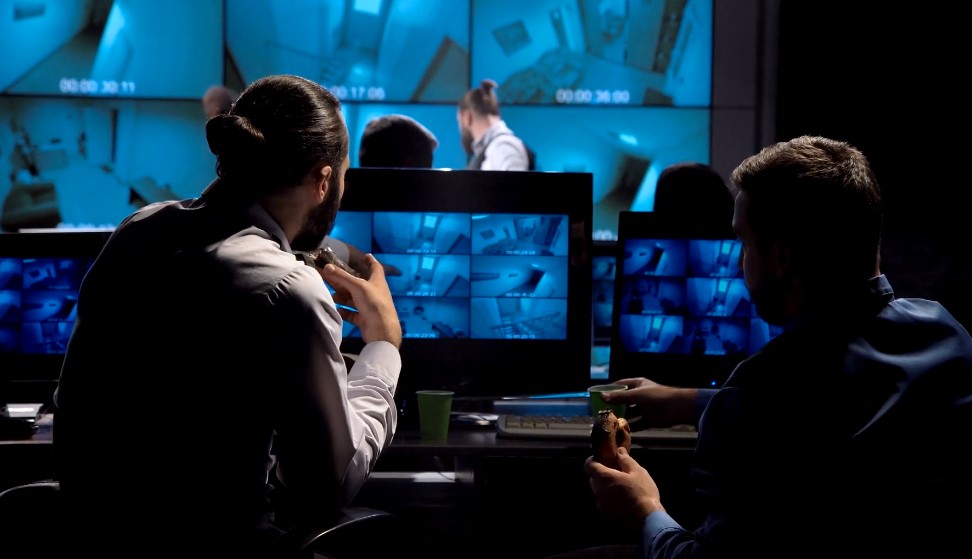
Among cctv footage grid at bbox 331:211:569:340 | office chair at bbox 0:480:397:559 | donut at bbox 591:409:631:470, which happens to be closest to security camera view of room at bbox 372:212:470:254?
cctv footage grid at bbox 331:211:569:340

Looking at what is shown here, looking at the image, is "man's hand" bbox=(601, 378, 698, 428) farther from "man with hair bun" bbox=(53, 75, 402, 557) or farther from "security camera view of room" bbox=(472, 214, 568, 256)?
"man with hair bun" bbox=(53, 75, 402, 557)

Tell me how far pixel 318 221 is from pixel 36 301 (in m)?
1.05

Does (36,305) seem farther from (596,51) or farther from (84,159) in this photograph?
(596,51)

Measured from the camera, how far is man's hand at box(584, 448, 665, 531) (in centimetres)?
146

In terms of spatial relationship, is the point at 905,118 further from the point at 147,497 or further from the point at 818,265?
the point at 147,497

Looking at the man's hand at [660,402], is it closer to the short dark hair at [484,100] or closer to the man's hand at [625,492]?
→ the man's hand at [625,492]

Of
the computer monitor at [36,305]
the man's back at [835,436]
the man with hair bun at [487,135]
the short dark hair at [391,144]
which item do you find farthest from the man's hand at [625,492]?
the man with hair bun at [487,135]

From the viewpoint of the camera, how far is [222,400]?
132 cm

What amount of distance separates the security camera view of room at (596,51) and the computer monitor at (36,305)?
11.2ft

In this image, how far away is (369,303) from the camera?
1.79 m

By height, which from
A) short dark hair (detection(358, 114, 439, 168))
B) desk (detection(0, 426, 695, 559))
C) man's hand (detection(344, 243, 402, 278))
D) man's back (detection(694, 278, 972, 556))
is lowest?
desk (detection(0, 426, 695, 559))

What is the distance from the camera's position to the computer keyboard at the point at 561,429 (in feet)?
6.48

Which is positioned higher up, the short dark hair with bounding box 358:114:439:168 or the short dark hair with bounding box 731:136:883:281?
the short dark hair with bounding box 358:114:439:168

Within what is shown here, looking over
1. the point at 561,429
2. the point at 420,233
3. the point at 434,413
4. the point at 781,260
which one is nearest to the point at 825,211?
the point at 781,260
